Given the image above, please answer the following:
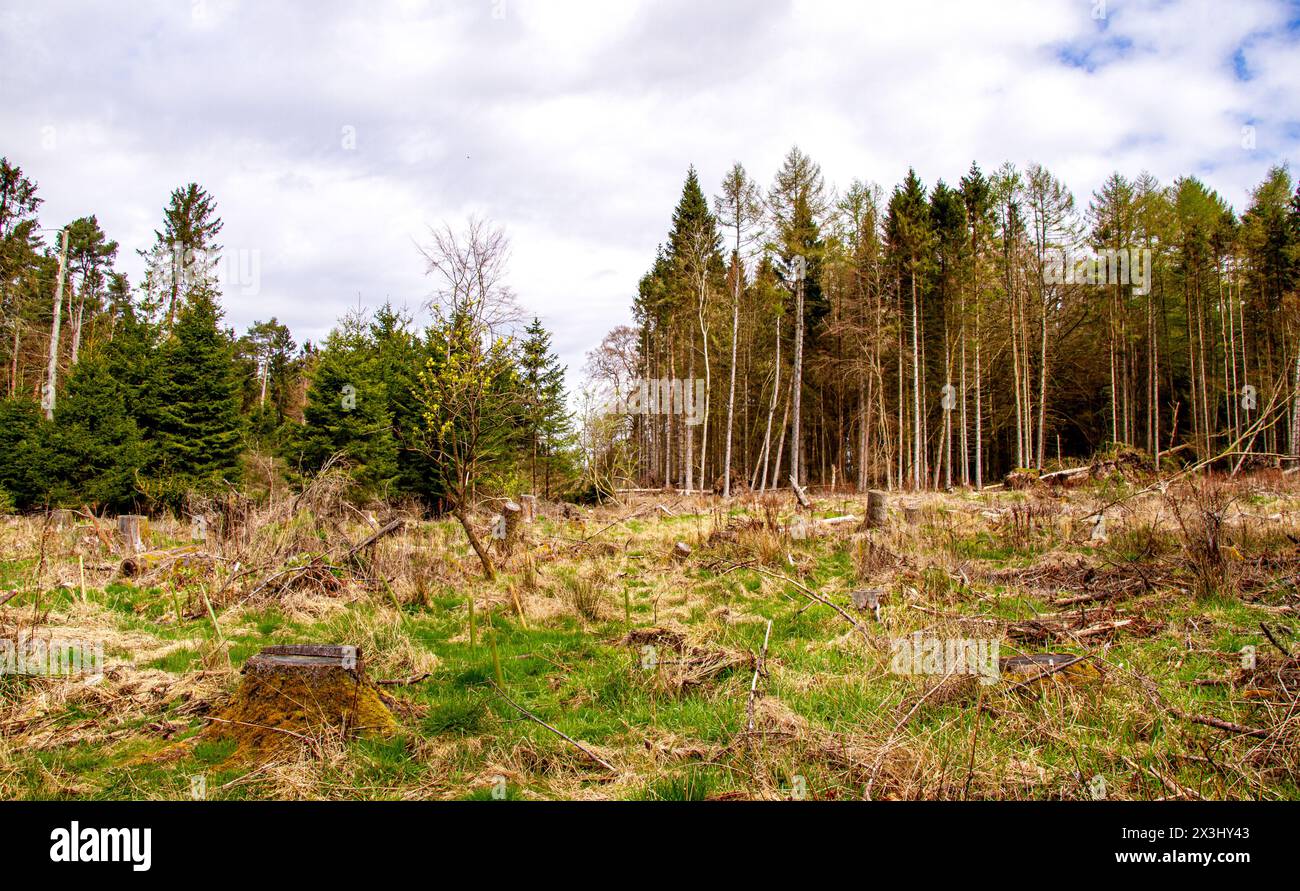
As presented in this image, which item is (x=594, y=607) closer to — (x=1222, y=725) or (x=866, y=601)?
(x=866, y=601)

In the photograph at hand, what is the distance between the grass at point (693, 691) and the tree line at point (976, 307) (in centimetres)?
1700

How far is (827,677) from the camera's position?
14.7ft

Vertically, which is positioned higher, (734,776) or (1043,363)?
(1043,363)

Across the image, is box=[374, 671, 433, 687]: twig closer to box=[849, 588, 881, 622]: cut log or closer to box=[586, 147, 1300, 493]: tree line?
box=[849, 588, 881, 622]: cut log

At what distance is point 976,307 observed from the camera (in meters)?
26.2

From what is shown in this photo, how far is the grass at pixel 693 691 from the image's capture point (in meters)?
3.06

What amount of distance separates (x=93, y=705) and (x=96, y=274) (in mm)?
42131

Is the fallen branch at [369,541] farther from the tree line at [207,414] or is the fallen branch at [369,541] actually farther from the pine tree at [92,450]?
the pine tree at [92,450]

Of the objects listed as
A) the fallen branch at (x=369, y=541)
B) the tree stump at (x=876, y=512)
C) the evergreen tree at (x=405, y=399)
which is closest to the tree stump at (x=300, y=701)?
the fallen branch at (x=369, y=541)

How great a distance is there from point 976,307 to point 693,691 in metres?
26.9

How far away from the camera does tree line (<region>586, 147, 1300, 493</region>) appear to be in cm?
2502

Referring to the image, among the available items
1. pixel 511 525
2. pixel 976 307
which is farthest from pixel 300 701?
pixel 976 307
